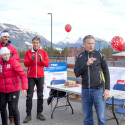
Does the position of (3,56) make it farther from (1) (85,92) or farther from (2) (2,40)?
(1) (85,92)

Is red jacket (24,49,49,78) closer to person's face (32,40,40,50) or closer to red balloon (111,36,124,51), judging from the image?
person's face (32,40,40,50)

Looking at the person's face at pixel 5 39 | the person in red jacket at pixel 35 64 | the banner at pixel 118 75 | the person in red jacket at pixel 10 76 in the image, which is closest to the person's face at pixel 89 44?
the person in red jacket at pixel 10 76

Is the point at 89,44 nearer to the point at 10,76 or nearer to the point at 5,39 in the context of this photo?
the point at 10,76

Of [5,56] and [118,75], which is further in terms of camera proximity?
[118,75]

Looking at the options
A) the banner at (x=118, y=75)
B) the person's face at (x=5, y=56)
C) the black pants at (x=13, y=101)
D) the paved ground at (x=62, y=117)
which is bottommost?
→ the paved ground at (x=62, y=117)

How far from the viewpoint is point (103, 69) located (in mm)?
3266

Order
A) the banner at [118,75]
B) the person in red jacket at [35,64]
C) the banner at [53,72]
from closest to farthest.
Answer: the person in red jacket at [35,64] < the banner at [118,75] < the banner at [53,72]

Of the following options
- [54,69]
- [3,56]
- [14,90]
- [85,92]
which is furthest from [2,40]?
[54,69]

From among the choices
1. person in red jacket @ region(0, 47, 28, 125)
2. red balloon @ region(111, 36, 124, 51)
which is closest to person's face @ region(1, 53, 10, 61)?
person in red jacket @ region(0, 47, 28, 125)

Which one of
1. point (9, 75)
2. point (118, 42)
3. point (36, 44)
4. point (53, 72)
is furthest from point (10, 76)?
point (118, 42)

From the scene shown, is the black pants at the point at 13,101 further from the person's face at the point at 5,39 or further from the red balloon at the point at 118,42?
the red balloon at the point at 118,42

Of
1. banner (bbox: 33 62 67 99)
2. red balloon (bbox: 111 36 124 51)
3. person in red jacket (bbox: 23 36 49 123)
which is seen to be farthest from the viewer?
red balloon (bbox: 111 36 124 51)

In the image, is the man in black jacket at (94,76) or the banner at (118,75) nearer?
the man in black jacket at (94,76)

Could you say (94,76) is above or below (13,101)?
above
